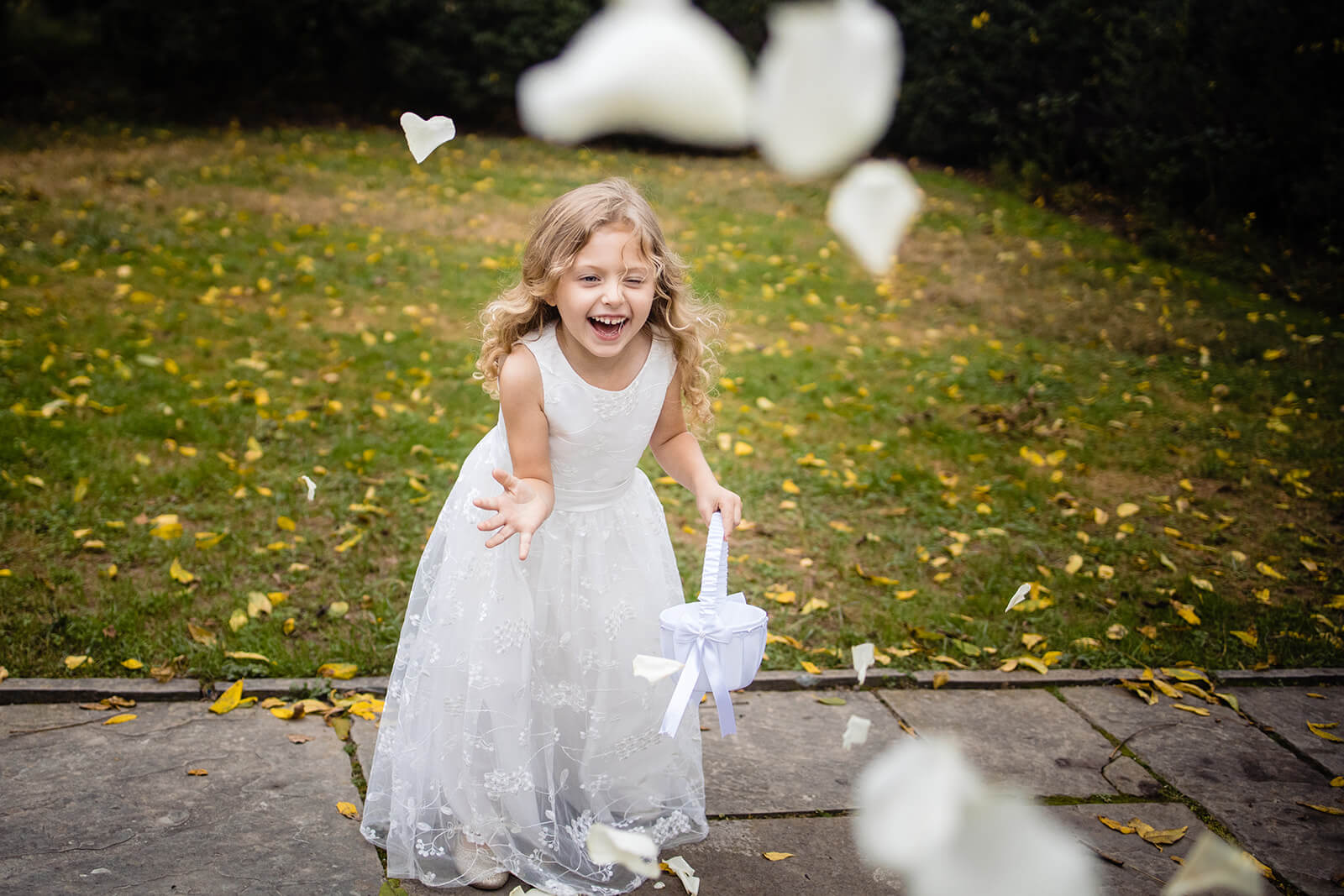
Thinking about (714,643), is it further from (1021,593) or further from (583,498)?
(1021,593)

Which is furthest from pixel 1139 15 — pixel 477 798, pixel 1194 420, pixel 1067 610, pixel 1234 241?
pixel 477 798

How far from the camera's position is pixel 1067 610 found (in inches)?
133

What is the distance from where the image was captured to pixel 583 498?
2.10m

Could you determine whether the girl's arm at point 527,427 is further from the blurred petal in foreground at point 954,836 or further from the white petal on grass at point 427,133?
the blurred petal in foreground at point 954,836

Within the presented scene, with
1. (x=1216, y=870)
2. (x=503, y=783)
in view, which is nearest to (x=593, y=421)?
(x=503, y=783)

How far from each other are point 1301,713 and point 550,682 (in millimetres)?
2180

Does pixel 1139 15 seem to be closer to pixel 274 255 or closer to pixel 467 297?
pixel 467 297

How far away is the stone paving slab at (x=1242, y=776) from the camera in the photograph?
2.25m

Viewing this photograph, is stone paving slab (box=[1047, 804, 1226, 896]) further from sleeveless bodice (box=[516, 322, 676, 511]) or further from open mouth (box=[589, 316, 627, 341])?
open mouth (box=[589, 316, 627, 341])

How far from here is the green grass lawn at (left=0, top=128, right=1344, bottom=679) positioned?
3.15 meters

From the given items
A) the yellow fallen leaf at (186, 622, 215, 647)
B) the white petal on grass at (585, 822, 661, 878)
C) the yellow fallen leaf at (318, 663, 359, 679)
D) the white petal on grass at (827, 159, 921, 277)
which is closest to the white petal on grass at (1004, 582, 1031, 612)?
the white petal on grass at (585, 822, 661, 878)

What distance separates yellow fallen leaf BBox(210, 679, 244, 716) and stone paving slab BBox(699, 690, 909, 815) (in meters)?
1.21

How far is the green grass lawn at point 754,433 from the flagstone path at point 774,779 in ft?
0.59

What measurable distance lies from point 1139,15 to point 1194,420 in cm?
422
